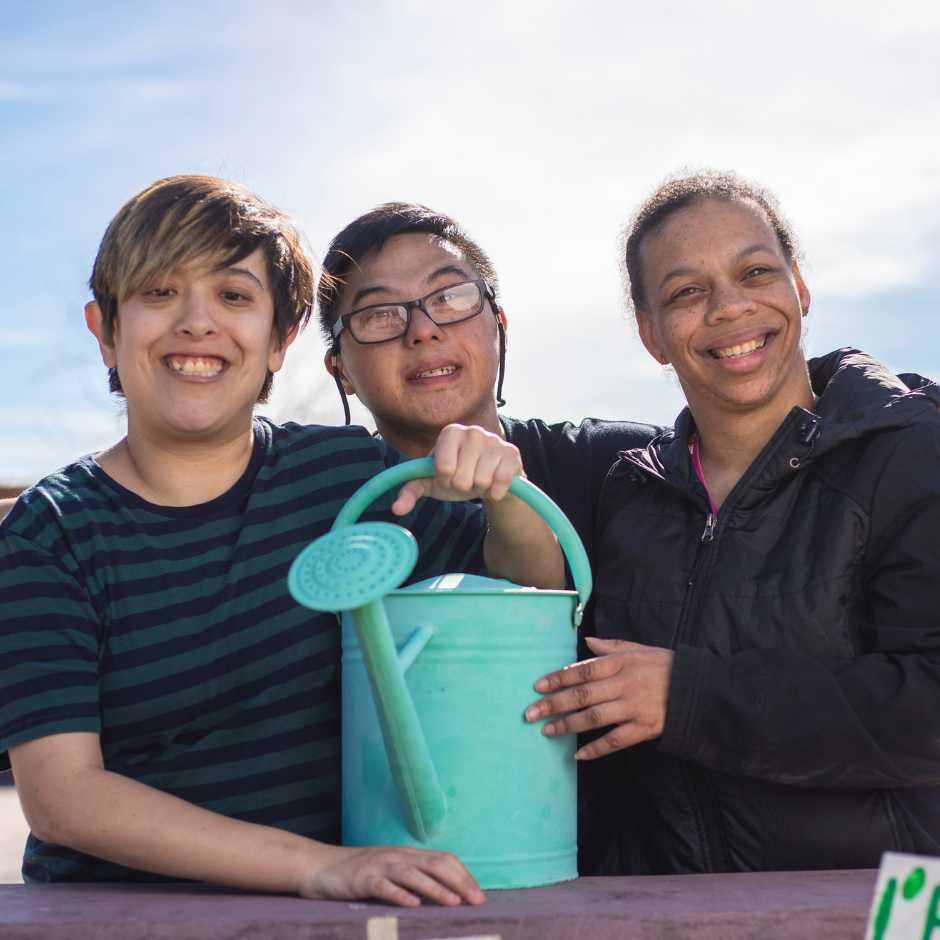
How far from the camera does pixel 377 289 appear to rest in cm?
227

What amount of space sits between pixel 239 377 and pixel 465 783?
29.5 inches

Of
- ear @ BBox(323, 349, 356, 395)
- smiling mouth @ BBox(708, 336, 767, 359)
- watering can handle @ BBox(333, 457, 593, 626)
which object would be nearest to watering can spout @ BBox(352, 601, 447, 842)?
watering can handle @ BBox(333, 457, 593, 626)

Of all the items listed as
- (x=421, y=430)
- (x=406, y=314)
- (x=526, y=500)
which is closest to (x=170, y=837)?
(x=526, y=500)

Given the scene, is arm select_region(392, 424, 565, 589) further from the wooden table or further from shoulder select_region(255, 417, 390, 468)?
the wooden table

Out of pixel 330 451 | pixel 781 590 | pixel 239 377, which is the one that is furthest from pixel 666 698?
pixel 239 377

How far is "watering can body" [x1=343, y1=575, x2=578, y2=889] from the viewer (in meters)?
1.27

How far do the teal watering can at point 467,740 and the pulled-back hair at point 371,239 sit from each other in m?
1.12

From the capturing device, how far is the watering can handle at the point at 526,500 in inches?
53.8

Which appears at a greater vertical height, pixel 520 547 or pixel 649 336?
pixel 649 336

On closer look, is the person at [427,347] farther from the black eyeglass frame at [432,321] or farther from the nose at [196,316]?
the nose at [196,316]

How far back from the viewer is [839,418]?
1696 millimetres

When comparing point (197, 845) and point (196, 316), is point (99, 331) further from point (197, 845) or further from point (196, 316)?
point (197, 845)

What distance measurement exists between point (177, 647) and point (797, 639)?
1.00 m

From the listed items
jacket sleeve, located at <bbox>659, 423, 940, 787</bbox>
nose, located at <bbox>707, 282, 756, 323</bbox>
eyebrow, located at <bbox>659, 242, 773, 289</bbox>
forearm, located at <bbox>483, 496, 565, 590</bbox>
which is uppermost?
eyebrow, located at <bbox>659, 242, 773, 289</bbox>
